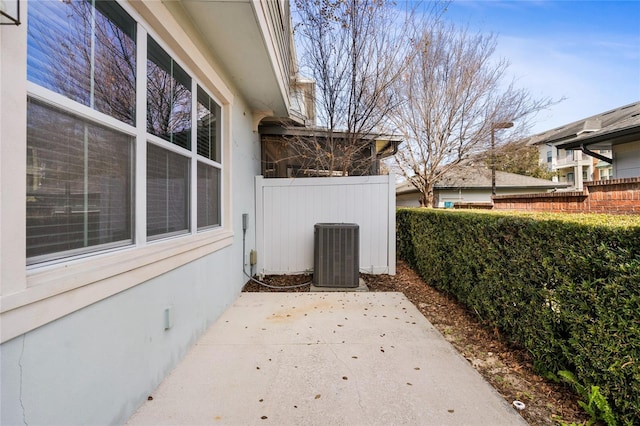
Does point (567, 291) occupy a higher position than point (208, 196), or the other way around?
point (208, 196)

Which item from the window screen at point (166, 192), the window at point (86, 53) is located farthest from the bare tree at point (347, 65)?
the window at point (86, 53)

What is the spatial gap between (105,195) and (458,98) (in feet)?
29.0

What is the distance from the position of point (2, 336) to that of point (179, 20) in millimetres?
2562

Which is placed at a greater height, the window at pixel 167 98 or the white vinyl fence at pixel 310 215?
the window at pixel 167 98

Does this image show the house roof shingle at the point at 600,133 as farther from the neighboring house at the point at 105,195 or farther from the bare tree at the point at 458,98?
the neighboring house at the point at 105,195

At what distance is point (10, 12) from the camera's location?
1.11 meters

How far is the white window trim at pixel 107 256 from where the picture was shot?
45.4 inches

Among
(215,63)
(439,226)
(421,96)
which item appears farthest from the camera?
(421,96)

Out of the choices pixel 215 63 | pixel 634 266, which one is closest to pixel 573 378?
pixel 634 266

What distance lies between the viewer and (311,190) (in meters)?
5.33

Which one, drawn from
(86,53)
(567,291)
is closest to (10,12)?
(86,53)

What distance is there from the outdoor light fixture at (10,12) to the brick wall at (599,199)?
254 inches

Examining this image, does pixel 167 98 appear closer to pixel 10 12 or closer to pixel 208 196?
pixel 208 196

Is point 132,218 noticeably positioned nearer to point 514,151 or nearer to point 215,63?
point 215,63
